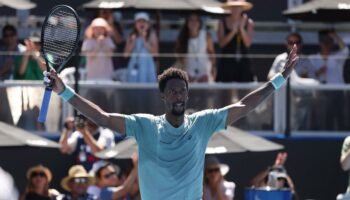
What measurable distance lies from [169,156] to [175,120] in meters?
0.21

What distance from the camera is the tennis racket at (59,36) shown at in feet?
24.8

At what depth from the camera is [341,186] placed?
13883mm

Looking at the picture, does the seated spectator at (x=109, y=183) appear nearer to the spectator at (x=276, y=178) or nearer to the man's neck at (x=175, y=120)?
the spectator at (x=276, y=178)

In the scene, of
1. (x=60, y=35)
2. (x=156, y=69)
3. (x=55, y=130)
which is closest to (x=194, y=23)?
(x=156, y=69)

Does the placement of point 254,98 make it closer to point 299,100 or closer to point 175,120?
point 175,120

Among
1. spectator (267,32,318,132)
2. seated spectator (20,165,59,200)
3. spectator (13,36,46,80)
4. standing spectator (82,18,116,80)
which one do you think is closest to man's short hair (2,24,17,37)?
spectator (13,36,46,80)

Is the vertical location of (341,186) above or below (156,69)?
below

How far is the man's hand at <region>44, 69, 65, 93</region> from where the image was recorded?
6773mm

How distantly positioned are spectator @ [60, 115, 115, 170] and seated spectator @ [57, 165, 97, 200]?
44 cm

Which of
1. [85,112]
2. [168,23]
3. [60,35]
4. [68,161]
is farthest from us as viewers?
[168,23]

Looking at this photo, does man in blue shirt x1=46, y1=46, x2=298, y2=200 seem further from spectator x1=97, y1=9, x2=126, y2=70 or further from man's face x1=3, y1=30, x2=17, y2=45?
man's face x1=3, y1=30, x2=17, y2=45

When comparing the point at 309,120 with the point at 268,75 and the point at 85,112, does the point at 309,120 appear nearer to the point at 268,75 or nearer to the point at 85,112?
the point at 268,75

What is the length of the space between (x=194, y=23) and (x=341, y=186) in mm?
2521

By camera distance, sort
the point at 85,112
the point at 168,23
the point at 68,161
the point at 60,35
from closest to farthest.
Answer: the point at 85,112
the point at 60,35
the point at 68,161
the point at 168,23
